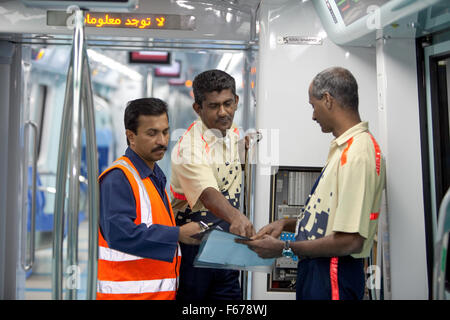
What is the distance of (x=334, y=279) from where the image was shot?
2.27 meters

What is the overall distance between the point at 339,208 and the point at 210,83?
1201 mm

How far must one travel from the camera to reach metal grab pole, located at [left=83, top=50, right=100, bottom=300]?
198 centimetres

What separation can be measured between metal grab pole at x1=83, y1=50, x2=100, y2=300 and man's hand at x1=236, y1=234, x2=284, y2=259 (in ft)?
2.35

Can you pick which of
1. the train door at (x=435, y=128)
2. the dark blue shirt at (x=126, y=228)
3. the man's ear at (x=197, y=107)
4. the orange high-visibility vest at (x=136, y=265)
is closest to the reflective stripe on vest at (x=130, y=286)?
the orange high-visibility vest at (x=136, y=265)

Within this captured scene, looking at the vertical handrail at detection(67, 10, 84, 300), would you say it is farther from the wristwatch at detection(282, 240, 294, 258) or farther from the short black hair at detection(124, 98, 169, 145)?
the wristwatch at detection(282, 240, 294, 258)

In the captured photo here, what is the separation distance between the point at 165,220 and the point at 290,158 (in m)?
0.88

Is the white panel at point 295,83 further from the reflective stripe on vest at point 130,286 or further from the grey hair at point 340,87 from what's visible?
the reflective stripe on vest at point 130,286

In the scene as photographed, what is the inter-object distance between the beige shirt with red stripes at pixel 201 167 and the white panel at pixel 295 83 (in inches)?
6.6

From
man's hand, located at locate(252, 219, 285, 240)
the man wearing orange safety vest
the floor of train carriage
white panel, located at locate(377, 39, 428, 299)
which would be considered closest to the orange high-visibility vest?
the man wearing orange safety vest

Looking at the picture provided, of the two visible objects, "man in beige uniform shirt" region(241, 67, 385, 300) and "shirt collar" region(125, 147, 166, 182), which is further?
"shirt collar" region(125, 147, 166, 182)

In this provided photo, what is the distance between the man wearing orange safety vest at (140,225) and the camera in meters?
2.40

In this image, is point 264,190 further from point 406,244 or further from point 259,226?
point 406,244

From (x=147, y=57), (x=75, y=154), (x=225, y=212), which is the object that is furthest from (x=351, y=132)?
(x=147, y=57)

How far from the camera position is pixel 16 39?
3273 mm
